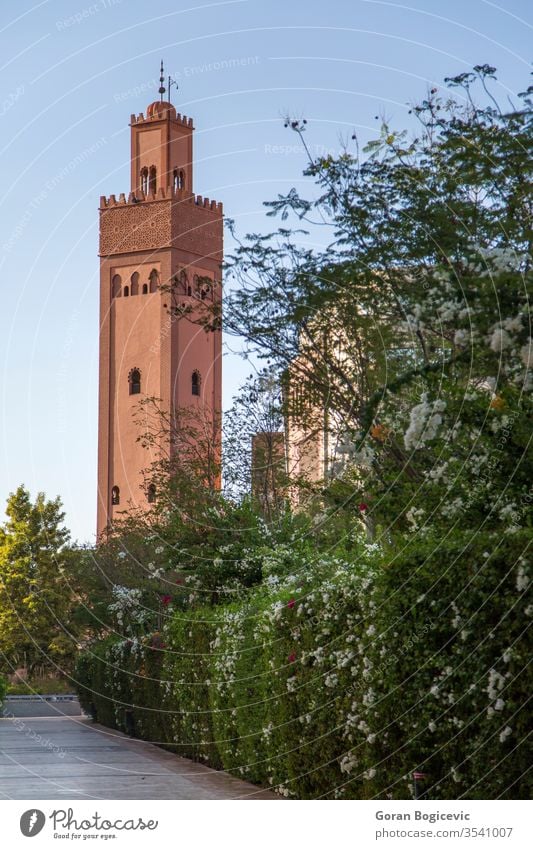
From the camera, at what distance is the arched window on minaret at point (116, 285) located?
57.0m

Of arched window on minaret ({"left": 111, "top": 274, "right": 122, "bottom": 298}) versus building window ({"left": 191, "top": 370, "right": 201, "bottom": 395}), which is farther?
arched window on minaret ({"left": 111, "top": 274, "right": 122, "bottom": 298})

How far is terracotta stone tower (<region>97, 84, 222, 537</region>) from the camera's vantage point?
5378 cm

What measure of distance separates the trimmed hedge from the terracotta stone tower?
4095 cm

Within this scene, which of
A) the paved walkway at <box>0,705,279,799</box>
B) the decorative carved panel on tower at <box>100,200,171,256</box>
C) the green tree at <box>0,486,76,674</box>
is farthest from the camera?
the decorative carved panel on tower at <box>100,200,171,256</box>

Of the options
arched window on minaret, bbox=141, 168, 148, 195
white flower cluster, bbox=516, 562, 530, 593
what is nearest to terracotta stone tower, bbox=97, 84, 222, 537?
arched window on minaret, bbox=141, 168, 148, 195

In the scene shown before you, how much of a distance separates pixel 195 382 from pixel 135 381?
270cm

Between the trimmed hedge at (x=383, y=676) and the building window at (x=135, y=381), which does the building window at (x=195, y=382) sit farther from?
the trimmed hedge at (x=383, y=676)

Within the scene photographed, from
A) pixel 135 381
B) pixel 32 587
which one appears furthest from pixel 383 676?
pixel 135 381

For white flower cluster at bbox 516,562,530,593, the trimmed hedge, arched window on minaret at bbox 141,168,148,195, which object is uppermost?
arched window on minaret at bbox 141,168,148,195

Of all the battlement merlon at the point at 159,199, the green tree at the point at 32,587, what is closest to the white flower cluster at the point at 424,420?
the green tree at the point at 32,587

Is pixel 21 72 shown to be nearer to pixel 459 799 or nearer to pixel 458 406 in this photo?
pixel 458 406

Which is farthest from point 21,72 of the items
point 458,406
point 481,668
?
point 481,668

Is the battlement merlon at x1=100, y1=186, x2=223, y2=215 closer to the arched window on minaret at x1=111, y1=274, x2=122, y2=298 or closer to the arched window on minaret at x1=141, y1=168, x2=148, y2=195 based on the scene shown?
the arched window on minaret at x1=141, y1=168, x2=148, y2=195
